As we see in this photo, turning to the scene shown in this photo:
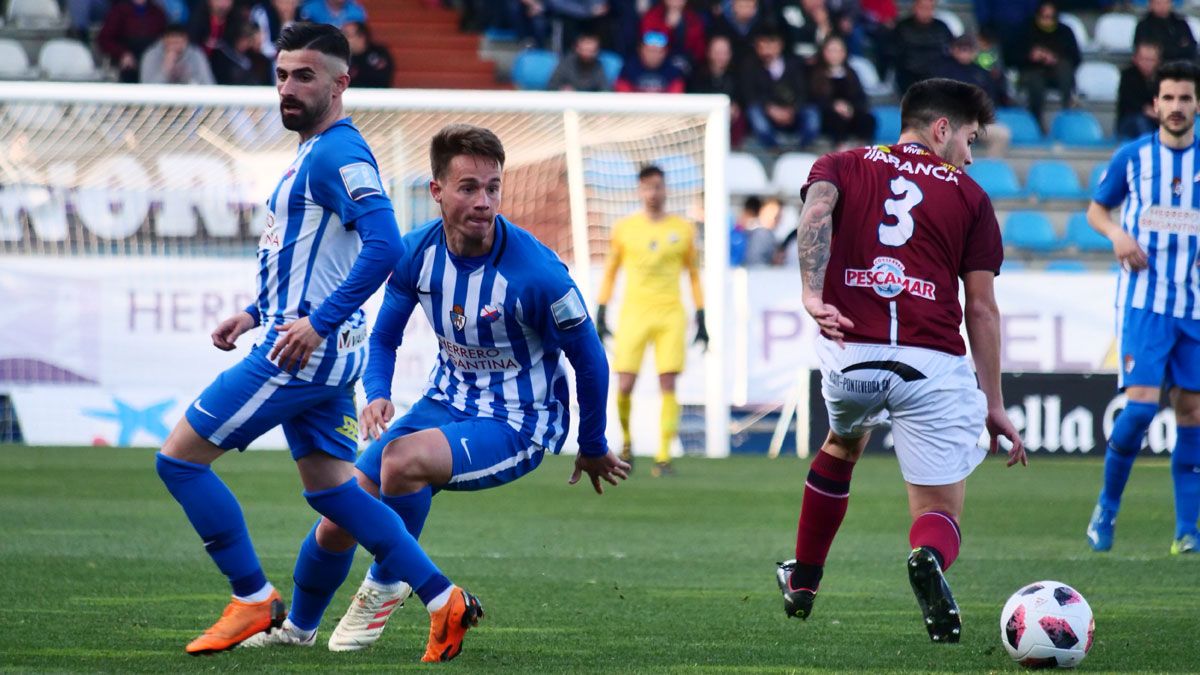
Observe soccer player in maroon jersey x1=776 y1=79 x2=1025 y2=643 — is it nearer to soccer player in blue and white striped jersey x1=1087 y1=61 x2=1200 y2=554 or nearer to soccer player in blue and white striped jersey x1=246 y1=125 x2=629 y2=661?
soccer player in blue and white striped jersey x1=246 y1=125 x2=629 y2=661

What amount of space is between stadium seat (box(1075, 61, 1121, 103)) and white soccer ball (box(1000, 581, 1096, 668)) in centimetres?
1727

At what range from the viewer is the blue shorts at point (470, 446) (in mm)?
5160

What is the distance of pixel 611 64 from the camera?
64.6 feet

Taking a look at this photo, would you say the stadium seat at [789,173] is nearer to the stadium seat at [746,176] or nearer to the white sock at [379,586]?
the stadium seat at [746,176]

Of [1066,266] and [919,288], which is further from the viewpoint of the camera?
[1066,266]

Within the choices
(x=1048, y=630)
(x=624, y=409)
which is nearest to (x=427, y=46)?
(x=624, y=409)

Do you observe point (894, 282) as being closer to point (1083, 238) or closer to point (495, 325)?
point (495, 325)

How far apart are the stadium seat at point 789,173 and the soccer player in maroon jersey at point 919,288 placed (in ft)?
42.9

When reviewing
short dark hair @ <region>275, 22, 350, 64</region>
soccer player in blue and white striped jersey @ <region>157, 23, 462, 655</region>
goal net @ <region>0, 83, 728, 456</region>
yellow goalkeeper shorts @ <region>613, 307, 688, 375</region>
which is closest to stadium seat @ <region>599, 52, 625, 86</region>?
goal net @ <region>0, 83, 728, 456</region>

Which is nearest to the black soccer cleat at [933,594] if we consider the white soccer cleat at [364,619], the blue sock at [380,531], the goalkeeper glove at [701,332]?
the blue sock at [380,531]

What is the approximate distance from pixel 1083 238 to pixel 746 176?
3.90 meters

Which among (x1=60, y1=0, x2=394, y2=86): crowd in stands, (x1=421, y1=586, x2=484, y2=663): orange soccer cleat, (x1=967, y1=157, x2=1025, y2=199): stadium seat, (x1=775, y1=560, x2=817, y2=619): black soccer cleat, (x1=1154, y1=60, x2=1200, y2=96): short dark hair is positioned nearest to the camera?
(x1=421, y1=586, x2=484, y2=663): orange soccer cleat

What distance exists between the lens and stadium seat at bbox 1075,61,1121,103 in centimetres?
2139

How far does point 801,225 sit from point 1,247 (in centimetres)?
1153
